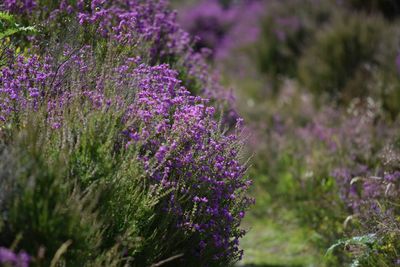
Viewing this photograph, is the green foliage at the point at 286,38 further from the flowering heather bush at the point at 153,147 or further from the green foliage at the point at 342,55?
the flowering heather bush at the point at 153,147

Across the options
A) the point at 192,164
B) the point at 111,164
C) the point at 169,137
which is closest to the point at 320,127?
the point at 192,164

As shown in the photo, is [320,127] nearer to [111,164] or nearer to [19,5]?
[19,5]

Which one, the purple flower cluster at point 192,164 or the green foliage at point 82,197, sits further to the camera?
the purple flower cluster at point 192,164

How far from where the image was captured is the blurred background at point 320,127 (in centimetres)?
437

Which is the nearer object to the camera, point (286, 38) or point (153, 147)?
point (153, 147)

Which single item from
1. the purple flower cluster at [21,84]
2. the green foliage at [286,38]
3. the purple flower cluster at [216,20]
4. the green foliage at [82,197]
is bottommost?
the green foliage at [82,197]

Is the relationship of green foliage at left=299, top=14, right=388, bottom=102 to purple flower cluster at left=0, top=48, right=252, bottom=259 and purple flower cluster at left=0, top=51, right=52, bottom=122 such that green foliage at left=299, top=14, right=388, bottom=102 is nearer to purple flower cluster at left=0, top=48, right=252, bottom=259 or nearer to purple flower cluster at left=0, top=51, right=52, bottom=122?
purple flower cluster at left=0, top=48, right=252, bottom=259

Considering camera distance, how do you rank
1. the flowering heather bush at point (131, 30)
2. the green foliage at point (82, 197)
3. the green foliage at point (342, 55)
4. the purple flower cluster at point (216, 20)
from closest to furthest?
the green foliage at point (82, 197) → the flowering heather bush at point (131, 30) → the green foliage at point (342, 55) → the purple flower cluster at point (216, 20)

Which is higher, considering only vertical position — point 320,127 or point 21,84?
point 320,127

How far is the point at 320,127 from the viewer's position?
21.7ft

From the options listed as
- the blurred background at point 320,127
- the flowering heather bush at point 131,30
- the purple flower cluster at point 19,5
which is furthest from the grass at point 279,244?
the purple flower cluster at point 19,5

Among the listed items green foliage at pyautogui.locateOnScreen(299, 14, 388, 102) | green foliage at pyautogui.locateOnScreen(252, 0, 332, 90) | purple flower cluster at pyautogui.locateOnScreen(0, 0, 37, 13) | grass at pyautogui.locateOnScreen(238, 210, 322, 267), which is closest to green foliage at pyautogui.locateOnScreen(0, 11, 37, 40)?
purple flower cluster at pyautogui.locateOnScreen(0, 0, 37, 13)

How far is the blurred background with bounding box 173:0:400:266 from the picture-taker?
14.3ft

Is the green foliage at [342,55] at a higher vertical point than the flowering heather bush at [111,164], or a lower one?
higher
